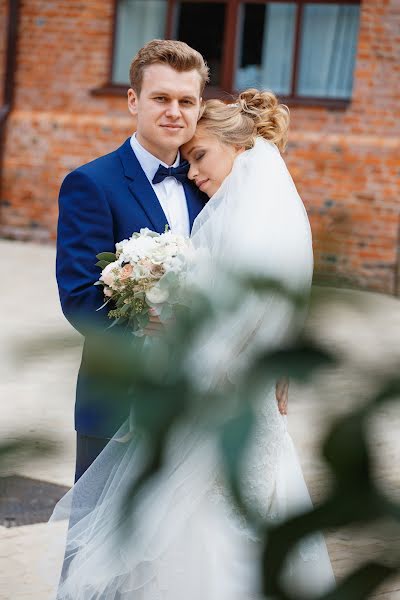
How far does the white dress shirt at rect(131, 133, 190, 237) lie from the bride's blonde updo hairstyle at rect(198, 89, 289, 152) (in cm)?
14

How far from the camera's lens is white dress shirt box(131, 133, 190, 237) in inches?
118

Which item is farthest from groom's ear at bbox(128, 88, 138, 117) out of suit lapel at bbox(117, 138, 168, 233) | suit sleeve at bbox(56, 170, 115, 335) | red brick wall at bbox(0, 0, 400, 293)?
red brick wall at bbox(0, 0, 400, 293)

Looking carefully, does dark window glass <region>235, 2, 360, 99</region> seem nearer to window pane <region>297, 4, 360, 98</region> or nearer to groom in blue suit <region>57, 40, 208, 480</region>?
window pane <region>297, 4, 360, 98</region>

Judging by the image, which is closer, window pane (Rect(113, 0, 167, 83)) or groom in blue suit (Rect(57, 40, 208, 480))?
groom in blue suit (Rect(57, 40, 208, 480))

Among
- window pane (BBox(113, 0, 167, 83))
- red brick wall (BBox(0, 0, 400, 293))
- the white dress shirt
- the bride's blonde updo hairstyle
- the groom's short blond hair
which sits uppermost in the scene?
the groom's short blond hair

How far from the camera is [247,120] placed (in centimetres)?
305

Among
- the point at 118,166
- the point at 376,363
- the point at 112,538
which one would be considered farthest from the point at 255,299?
the point at 118,166

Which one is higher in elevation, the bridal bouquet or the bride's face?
the bride's face

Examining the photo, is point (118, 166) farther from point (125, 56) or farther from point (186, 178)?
point (125, 56)

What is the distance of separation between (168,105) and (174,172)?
0.67 ft

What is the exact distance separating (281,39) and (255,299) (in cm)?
1140

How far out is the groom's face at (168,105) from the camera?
288 cm

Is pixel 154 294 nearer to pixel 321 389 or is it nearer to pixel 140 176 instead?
pixel 140 176

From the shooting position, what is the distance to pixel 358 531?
62cm
